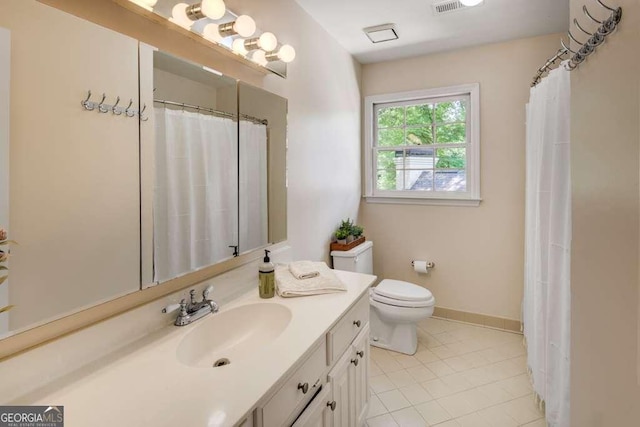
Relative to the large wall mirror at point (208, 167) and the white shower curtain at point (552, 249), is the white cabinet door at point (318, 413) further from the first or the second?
the white shower curtain at point (552, 249)

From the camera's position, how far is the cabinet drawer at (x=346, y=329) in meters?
1.26

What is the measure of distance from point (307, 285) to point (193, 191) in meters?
0.64

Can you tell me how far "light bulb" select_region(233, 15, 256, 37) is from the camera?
58.5 inches

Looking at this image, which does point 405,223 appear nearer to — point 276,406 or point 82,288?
point 276,406

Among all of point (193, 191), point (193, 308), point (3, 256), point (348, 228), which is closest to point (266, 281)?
→ point (193, 308)

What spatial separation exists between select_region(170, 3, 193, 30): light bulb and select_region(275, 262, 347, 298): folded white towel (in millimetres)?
1129

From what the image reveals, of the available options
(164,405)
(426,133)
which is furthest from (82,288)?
(426,133)

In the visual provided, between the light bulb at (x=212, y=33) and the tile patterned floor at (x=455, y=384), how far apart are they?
2058 millimetres

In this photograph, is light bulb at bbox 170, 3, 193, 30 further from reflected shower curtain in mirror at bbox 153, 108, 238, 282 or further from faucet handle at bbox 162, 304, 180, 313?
faucet handle at bbox 162, 304, 180, 313

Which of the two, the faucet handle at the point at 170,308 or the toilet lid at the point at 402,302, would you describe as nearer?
the faucet handle at the point at 170,308

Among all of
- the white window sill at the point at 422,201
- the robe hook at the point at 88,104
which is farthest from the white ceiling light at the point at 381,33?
the robe hook at the point at 88,104

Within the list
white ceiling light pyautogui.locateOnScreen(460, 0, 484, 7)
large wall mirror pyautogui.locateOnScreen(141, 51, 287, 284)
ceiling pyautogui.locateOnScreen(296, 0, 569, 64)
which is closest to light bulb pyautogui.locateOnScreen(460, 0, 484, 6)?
white ceiling light pyautogui.locateOnScreen(460, 0, 484, 7)

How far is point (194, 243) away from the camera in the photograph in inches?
54.7

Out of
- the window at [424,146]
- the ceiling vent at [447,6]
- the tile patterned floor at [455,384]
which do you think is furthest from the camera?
the window at [424,146]
